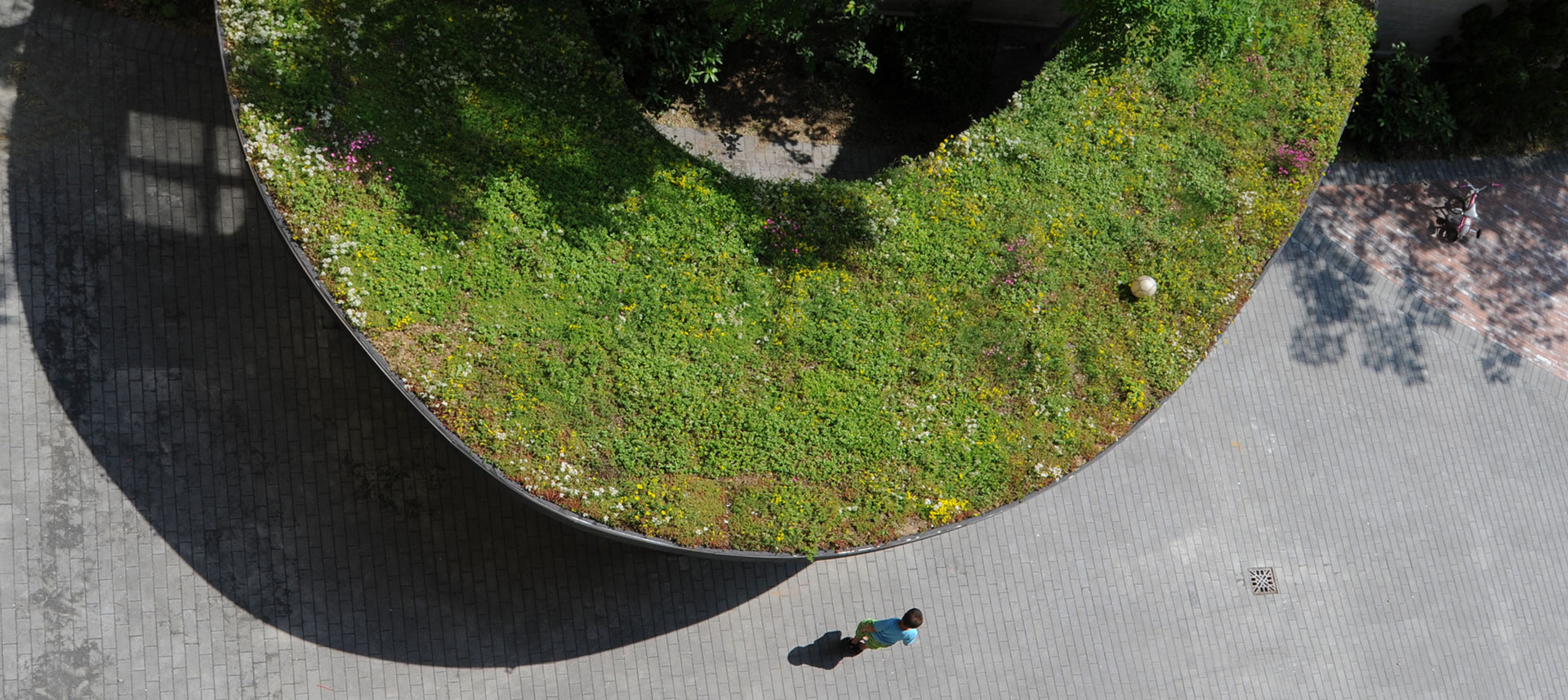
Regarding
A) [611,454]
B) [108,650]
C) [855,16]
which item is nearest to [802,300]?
[611,454]

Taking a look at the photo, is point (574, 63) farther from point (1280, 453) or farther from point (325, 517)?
point (1280, 453)

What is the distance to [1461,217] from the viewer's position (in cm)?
1327

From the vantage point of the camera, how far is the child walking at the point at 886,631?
9500mm

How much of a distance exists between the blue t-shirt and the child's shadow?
0.64m

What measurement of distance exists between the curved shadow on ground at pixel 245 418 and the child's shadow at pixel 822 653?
0.71m

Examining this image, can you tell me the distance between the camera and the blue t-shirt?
9781mm

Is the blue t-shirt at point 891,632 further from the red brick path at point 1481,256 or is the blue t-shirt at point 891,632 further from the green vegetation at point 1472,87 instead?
the green vegetation at point 1472,87

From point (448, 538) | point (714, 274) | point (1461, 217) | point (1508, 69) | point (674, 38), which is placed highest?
point (674, 38)

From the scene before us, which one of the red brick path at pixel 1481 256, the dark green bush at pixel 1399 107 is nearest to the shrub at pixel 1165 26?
the dark green bush at pixel 1399 107

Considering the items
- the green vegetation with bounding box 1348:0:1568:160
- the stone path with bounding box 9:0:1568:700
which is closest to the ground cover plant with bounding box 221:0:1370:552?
the stone path with bounding box 9:0:1568:700

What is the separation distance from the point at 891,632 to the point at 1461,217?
940 cm

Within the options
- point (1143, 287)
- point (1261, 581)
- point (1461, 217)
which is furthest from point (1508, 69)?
point (1261, 581)

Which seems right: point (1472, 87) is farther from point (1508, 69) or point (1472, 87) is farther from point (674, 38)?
point (674, 38)

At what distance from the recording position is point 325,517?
9906 millimetres
